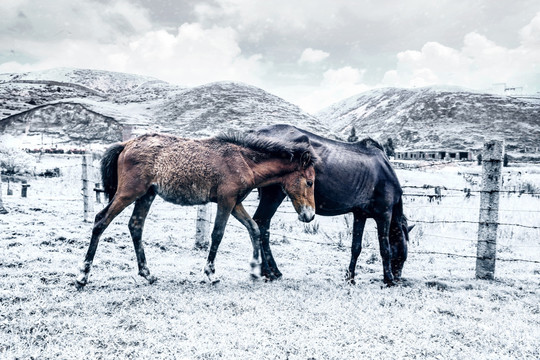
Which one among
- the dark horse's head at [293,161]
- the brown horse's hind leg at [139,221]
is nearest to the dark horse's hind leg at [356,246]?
the dark horse's head at [293,161]

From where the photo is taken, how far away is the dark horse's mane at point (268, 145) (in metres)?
4.32

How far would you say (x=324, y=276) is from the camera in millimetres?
5000

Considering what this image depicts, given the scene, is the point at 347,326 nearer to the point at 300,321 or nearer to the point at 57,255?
the point at 300,321

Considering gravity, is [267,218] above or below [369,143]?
below

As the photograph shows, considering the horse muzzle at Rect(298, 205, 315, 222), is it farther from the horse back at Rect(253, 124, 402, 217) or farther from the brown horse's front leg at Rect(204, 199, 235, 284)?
the brown horse's front leg at Rect(204, 199, 235, 284)

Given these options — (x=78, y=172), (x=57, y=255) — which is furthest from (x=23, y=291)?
(x=78, y=172)

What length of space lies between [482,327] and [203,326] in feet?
8.77

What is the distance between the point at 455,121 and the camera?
8300cm

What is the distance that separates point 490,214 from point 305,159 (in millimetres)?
3270

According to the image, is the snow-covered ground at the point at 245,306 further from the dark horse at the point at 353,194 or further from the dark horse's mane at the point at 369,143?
the dark horse's mane at the point at 369,143

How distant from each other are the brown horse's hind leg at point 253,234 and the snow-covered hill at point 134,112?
34.1 meters

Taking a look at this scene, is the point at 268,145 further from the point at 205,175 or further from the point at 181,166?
the point at 181,166

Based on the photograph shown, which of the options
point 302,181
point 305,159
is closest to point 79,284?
point 302,181

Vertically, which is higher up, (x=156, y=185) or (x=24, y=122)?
(x=24, y=122)
